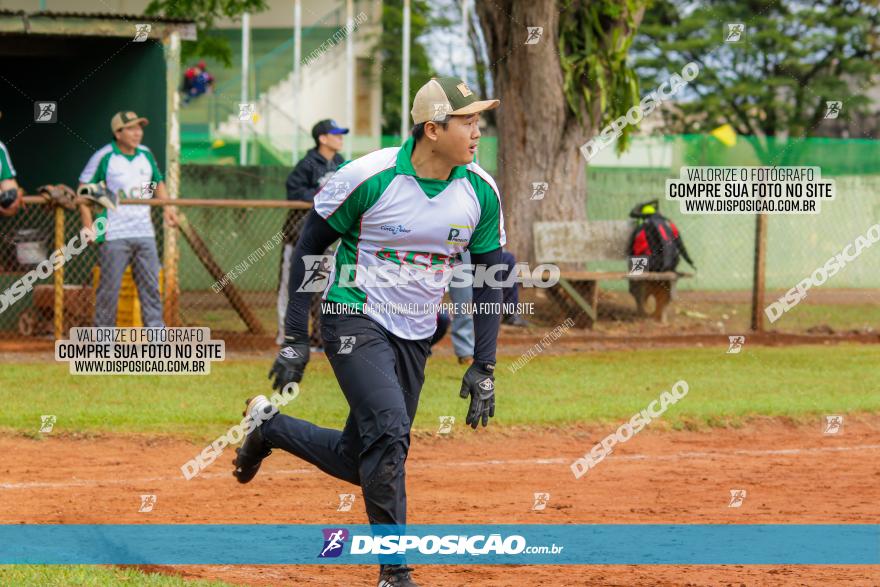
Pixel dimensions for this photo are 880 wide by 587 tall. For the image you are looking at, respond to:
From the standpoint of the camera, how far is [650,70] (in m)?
33.9

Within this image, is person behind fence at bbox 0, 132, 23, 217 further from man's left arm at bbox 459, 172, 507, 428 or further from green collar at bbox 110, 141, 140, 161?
man's left arm at bbox 459, 172, 507, 428

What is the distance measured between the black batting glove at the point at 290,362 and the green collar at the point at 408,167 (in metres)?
0.89

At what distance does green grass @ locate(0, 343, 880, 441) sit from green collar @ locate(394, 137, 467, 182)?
462 cm

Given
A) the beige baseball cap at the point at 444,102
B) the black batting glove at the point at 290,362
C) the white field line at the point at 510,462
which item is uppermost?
the beige baseball cap at the point at 444,102

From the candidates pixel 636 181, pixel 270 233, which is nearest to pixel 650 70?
pixel 636 181

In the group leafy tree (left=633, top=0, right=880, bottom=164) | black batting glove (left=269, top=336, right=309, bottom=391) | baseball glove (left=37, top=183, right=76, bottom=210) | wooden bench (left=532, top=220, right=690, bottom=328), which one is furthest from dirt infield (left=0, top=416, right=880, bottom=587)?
leafy tree (left=633, top=0, right=880, bottom=164)

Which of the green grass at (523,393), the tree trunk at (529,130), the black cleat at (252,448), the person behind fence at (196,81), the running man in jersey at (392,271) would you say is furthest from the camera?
the person behind fence at (196,81)

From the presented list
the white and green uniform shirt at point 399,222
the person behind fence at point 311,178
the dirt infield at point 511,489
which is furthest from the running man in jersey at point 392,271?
the person behind fence at point 311,178

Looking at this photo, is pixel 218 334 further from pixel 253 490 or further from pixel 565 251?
pixel 253 490

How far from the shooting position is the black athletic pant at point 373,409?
18.3 ft

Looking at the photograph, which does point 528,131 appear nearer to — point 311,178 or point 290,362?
point 311,178

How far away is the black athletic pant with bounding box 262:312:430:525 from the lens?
5.57m

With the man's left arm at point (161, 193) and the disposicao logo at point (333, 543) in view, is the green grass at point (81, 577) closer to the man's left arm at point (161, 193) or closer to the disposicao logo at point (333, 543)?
the disposicao logo at point (333, 543)

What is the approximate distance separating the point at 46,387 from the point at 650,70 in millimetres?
24883
